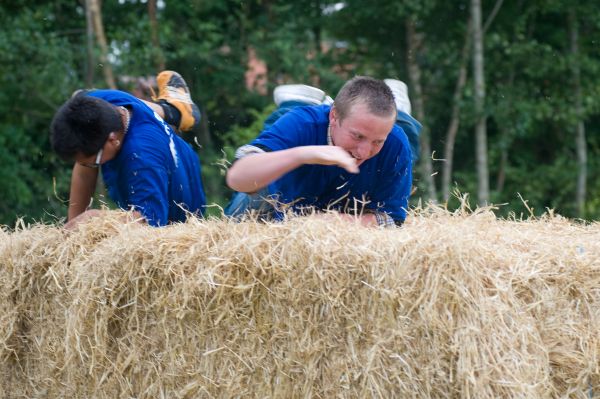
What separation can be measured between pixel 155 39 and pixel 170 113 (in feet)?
25.2

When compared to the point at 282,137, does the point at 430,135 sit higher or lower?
lower

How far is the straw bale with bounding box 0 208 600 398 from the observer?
2.78 meters

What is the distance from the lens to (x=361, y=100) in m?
3.56

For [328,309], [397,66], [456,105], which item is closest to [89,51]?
[397,66]

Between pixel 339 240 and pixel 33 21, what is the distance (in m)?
9.55

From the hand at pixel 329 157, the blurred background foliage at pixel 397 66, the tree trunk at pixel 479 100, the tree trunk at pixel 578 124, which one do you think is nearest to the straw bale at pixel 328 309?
the hand at pixel 329 157

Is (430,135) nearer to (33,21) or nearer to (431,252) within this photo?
(33,21)

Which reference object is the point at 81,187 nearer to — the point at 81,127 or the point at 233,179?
the point at 81,127

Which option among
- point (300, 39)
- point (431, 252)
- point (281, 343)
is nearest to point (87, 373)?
point (281, 343)

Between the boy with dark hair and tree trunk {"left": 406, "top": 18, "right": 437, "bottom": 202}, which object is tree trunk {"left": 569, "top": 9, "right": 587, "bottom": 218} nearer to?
tree trunk {"left": 406, "top": 18, "right": 437, "bottom": 202}

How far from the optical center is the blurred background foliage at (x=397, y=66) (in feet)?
40.0

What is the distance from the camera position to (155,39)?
12.1 meters

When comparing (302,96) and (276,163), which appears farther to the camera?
(302,96)

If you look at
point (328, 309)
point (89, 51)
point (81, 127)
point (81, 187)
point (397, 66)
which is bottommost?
point (397, 66)
